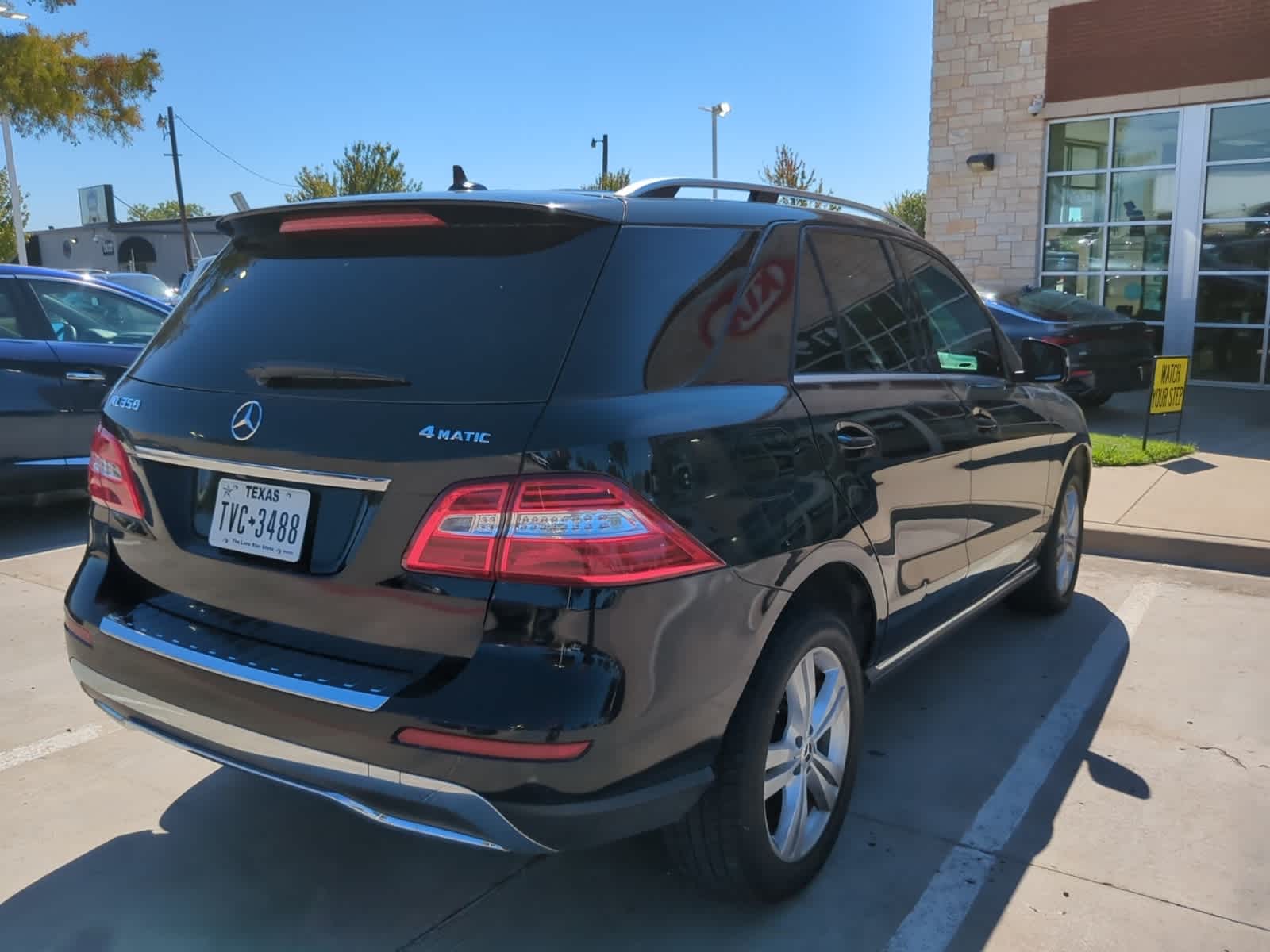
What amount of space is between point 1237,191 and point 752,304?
13045 mm

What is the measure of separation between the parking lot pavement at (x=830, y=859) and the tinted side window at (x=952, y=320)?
1304 mm

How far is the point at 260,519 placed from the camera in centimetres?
239

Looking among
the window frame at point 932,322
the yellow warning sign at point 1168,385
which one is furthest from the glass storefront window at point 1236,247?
the window frame at point 932,322

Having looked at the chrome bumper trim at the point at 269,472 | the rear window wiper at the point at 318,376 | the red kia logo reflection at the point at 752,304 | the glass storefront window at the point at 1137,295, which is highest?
the red kia logo reflection at the point at 752,304

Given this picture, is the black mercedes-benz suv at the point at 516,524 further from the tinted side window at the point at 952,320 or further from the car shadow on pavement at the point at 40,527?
the car shadow on pavement at the point at 40,527

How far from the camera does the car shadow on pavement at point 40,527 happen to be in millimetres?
6379

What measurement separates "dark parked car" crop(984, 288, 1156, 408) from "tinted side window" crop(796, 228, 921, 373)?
7.56 m

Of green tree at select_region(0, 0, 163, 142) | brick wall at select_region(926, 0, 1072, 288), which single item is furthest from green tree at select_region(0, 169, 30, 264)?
brick wall at select_region(926, 0, 1072, 288)

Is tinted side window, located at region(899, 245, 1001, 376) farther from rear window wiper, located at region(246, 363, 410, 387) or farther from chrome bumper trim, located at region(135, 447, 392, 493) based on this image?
chrome bumper trim, located at region(135, 447, 392, 493)

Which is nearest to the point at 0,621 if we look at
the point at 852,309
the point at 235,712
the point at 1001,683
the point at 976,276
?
the point at 235,712

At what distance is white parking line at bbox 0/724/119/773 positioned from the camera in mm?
3549

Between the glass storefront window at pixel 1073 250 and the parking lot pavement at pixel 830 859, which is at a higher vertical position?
the glass storefront window at pixel 1073 250

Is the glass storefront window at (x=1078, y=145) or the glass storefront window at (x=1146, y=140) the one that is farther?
the glass storefront window at (x=1078, y=145)

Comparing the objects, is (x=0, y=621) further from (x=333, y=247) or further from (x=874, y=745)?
(x=874, y=745)
